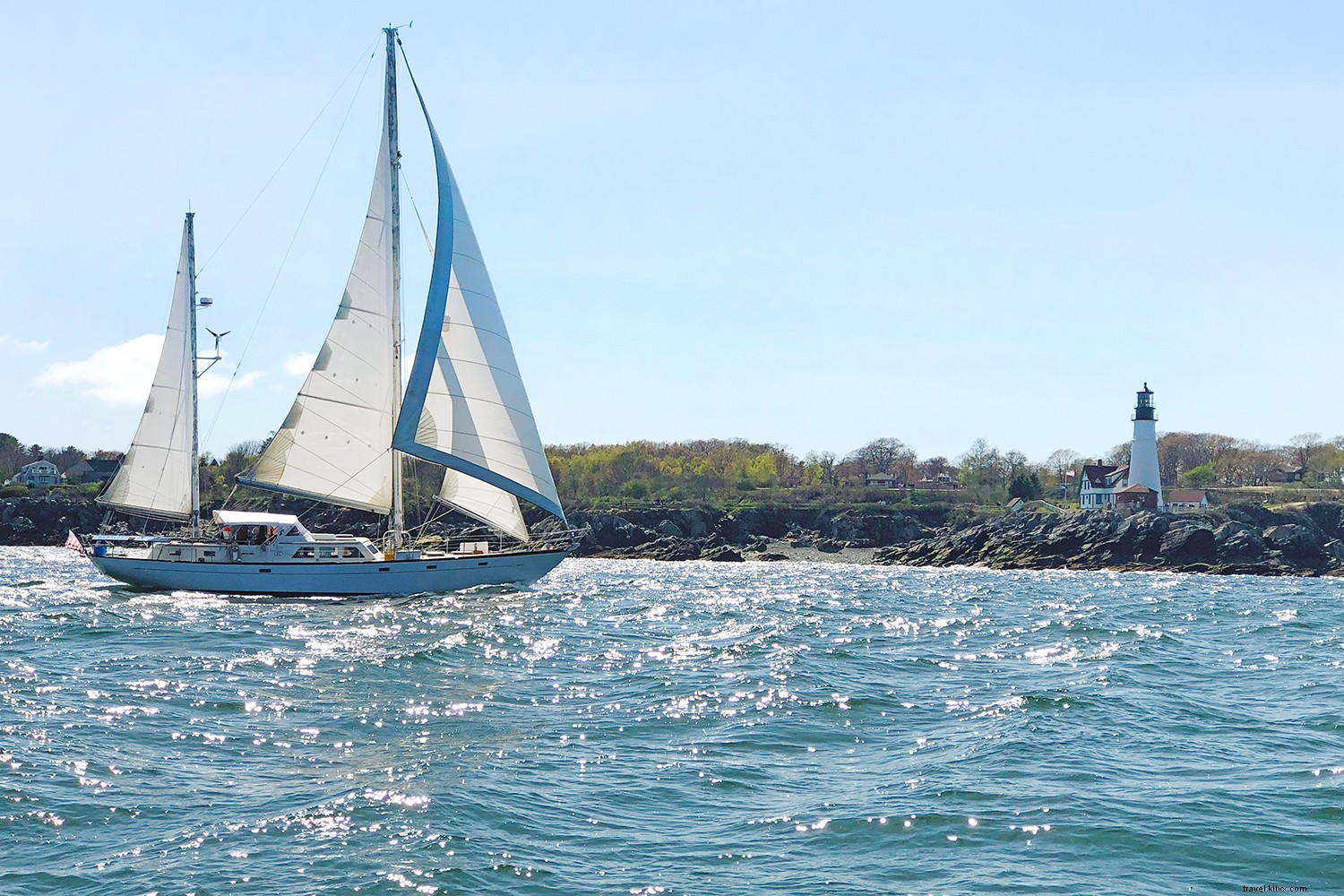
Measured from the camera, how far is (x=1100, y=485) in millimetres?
114000

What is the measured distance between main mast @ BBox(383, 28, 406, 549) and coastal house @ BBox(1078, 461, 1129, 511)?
85670mm

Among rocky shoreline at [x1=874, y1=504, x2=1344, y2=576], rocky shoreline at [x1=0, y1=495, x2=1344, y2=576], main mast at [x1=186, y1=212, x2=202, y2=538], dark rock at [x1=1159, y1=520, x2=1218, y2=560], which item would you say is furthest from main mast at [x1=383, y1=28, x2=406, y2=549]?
dark rock at [x1=1159, y1=520, x2=1218, y2=560]

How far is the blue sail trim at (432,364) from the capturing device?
36.2m

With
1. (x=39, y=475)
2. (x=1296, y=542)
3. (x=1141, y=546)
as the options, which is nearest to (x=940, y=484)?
(x=1141, y=546)

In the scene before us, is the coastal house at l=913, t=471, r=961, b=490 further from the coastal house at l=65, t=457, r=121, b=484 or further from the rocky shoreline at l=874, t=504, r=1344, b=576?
the coastal house at l=65, t=457, r=121, b=484

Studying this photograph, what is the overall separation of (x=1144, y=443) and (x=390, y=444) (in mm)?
83673

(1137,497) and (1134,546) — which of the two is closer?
(1134,546)

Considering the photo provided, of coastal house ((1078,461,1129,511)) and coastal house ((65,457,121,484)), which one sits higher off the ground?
A: coastal house ((65,457,121,484))

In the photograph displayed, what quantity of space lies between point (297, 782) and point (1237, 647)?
24.5 m

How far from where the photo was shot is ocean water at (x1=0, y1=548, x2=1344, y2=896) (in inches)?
434

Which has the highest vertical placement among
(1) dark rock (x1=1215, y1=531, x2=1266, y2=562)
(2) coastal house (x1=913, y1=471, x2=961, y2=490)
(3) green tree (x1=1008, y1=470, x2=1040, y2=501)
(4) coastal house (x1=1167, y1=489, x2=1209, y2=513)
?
(2) coastal house (x1=913, y1=471, x2=961, y2=490)

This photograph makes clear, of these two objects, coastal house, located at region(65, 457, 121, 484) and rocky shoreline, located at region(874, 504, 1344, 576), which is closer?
rocky shoreline, located at region(874, 504, 1344, 576)

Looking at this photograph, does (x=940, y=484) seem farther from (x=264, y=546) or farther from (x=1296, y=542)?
(x=264, y=546)

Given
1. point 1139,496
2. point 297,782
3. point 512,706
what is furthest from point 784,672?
point 1139,496
